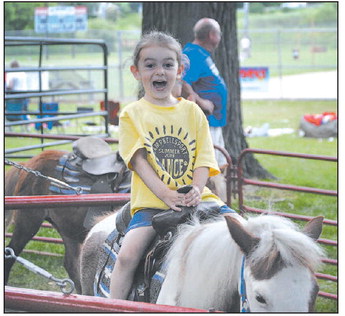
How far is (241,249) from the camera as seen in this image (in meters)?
2.40

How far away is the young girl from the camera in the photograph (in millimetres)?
2824

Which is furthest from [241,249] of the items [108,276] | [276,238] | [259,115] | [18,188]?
[259,115]

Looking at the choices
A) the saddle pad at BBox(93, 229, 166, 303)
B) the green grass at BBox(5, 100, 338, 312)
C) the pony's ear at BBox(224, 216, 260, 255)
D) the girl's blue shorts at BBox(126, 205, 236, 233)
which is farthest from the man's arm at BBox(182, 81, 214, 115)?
the pony's ear at BBox(224, 216, 260, 255)

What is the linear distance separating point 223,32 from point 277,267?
706 centimetres

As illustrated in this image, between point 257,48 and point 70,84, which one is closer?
point 70,84

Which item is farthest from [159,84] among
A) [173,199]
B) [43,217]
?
[43,217]

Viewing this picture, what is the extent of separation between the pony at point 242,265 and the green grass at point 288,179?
33 cm

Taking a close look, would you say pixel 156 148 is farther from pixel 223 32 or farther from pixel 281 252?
pixel 223 32

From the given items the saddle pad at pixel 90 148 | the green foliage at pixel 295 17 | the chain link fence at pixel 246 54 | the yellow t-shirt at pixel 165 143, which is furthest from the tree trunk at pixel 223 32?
the green foliage at pixel 295 17

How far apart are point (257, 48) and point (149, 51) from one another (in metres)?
25.4

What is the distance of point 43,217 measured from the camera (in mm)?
5402

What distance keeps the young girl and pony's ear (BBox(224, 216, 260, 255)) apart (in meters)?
0.43

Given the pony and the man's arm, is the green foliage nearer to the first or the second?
the man's arm
